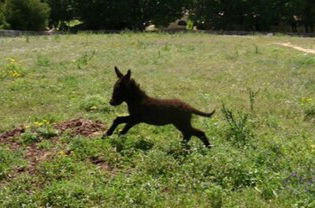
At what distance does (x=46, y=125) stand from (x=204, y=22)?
132 feet

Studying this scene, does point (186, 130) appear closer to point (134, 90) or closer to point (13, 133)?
point (134, 90)

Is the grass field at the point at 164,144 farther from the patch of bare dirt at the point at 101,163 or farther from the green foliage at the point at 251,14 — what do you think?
the green foliage at the point at 251,14

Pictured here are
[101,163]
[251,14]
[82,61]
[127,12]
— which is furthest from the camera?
[251,14]

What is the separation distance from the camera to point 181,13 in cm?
5056

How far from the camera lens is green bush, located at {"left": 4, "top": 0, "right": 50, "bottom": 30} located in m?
43.6

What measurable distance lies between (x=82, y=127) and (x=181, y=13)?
41.3 meters

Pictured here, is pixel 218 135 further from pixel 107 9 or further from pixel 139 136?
pixel 107 9

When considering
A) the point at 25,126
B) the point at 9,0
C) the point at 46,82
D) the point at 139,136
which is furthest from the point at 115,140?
the point at 9,0

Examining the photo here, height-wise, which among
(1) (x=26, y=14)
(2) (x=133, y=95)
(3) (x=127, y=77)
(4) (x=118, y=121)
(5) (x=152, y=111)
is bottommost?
(4) (x=118, y=121)

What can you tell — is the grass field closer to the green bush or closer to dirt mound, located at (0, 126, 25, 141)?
dirt mound, located at (0, 126, 25, 141)

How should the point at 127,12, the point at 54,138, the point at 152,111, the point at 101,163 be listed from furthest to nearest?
the point at 127,12, the point at 54,138, the point at 152,111, the point at 101,163

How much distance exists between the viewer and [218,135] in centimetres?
1000

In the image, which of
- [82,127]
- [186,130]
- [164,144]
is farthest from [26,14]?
[186,130]

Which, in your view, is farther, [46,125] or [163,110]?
[46,125]
